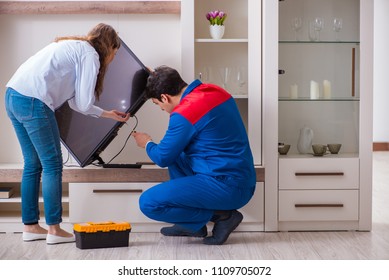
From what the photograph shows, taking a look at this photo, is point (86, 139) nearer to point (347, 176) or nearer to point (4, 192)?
point (4, 192)

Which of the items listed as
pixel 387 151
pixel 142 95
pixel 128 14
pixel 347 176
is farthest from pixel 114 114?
pixel 387 151

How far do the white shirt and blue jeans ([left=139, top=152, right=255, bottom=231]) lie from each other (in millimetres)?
569

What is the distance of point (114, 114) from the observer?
371cm

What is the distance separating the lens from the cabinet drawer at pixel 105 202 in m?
3.83

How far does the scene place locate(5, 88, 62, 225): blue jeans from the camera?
3443 millimetres

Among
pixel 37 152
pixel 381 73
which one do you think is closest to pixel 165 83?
pixel 37 152

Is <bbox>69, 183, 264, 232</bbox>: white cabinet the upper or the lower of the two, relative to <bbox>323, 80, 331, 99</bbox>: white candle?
lower

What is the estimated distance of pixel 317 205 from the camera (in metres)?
3.88

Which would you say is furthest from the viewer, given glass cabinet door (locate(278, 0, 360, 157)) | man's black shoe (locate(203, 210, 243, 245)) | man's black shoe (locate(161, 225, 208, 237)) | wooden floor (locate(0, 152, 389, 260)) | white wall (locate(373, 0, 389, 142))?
white wall (locate(373, 0, 389, 142))

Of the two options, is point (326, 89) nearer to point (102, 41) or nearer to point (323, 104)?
point (323, 104)

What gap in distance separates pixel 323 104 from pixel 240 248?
3.42 feet

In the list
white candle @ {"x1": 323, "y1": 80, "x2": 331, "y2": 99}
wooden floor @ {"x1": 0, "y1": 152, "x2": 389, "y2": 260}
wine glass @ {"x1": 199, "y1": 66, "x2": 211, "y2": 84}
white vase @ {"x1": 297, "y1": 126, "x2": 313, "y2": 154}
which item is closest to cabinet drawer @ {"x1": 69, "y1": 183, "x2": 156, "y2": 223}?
wooden floor @ {"x1": 0, "y1": 152, "x2": 389, "y2": 260}

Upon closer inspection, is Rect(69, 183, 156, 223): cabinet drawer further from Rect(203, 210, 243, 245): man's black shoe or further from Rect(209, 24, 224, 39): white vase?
Rect(209, 24, 224, 39): white vase

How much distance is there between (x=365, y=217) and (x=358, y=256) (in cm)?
61
